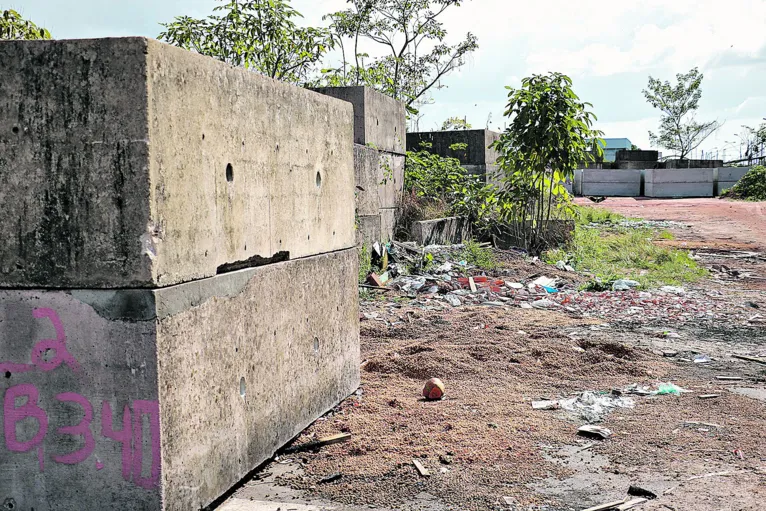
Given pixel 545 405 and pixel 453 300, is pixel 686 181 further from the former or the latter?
pixel 545 405

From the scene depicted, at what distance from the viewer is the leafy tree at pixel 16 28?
19.9 ft

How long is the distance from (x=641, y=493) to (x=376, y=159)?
7.14 metres

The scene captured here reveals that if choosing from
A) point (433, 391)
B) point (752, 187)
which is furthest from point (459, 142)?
point (752, 187)

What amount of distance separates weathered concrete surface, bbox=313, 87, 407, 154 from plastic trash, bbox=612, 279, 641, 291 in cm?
349

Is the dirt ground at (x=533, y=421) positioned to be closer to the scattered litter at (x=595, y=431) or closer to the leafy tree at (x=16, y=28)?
the scattered litter at (x=595, y=431)

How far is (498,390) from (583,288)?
441 centimetres

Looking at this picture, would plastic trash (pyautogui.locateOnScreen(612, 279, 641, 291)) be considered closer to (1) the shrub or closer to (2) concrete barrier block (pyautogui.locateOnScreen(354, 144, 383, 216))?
(2) concrete barrier block (pyautogui.locateOnScreen(354, 144, 383, 216))

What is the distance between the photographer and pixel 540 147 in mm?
10867

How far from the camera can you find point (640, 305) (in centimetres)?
772

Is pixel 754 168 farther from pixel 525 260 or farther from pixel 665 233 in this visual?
pixel 525 260

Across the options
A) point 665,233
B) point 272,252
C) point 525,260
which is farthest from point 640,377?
point 665,233

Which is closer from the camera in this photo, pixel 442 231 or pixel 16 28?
pixel 16 28

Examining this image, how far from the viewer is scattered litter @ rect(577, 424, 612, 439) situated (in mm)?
3732

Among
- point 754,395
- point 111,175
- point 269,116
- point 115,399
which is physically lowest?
point 754,395
